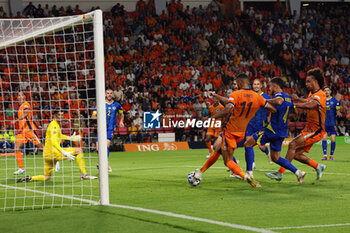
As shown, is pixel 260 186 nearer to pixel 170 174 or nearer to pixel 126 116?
pixel 170 174

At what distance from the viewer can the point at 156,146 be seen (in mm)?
26453

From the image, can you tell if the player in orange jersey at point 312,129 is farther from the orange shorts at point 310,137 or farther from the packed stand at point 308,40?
the packed stand at point 308,40

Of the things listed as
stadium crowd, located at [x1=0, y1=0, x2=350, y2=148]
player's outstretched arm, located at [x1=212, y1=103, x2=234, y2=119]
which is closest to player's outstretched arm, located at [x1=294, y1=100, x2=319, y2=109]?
player's outstretched arm, located at [x1=212, y1=103, x2=234, y2=119]

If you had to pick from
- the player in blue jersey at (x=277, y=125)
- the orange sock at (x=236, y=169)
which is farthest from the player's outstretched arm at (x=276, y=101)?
the orange sock at (x=236, y=169)

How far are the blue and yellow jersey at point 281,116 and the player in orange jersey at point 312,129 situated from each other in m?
0.34

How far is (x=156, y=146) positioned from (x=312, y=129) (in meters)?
15.0

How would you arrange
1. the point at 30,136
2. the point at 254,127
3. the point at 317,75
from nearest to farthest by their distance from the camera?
the point at 317,75
the point at 254,127
the point at 30,136

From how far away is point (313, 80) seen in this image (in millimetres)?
11961

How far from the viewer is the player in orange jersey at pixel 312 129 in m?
11.6

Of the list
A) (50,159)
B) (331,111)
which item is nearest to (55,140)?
(50,159)

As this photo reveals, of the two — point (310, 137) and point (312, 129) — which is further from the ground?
point (312, 129)

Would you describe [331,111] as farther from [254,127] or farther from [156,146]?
[156,146]

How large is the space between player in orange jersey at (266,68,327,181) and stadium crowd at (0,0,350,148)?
45.9ft

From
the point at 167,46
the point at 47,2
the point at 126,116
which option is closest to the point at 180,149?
the point at 126,116
